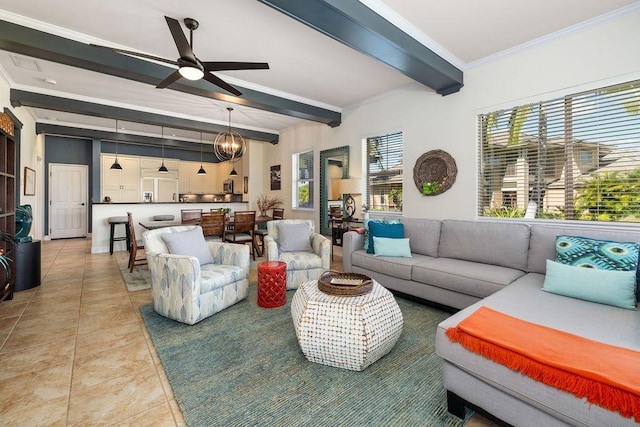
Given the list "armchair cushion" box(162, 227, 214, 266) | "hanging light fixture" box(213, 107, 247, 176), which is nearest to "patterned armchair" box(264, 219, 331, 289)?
"armchair cushion" box(162, 227, 214, 266)

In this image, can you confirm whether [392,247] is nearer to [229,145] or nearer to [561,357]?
[561,357]

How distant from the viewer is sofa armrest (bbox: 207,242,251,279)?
10.5ft

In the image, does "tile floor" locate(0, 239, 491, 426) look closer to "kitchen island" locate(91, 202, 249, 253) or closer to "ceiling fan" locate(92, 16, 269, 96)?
"ceiling fan" locate(92, 16, 269, 96)

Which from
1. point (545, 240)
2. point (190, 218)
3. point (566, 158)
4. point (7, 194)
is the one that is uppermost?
point (566, 158)

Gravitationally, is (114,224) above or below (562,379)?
above

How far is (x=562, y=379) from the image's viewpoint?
1194mm

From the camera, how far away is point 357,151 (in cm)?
521

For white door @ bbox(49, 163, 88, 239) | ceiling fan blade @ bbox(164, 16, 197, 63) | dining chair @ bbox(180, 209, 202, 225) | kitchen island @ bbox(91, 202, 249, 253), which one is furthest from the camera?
white door @ bbox(49, 163, 88, 239)

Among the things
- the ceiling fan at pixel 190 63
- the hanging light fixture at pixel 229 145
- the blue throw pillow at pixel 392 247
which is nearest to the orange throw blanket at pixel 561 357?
the blue throw pillow at pixel 392 247

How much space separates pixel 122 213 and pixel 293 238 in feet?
14.7

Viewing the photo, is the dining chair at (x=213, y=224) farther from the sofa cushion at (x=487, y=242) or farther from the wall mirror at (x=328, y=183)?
the sofa cushion at (x=487, y=242)

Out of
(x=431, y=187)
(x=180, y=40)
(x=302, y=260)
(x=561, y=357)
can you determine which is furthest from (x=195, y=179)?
(x=561, y=357)

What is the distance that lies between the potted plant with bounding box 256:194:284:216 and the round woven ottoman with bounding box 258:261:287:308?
4345mm

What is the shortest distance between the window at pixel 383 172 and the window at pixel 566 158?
49.5 inches
